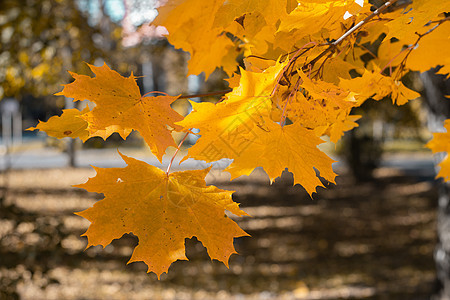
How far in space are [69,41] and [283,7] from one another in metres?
4.62

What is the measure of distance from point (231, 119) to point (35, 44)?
453cm

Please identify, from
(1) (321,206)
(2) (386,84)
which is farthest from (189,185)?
(1) (321,206)

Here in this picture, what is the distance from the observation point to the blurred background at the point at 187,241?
3744 millimetres

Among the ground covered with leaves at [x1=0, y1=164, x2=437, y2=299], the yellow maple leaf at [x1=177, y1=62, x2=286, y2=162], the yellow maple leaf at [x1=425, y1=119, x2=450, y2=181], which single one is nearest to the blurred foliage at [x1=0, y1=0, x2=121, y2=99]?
the ground covered with leaves at [x1=0, y1=164, x2=437, y2=299]

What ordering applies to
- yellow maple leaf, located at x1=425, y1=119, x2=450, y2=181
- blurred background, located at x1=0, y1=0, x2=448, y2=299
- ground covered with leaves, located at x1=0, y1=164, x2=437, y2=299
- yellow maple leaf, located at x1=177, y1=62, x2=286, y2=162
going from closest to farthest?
yellow maple leaf, located at x1=177, y1=62, x2=286, y2=162
yellow maple leaf, located at x1=425, y1=119, x2=450, y2=181
ground covered with leaves, located at x1=0, y1=164, x2=437, y2=299
blurred background, located at x1=0, y1=0, x2=448, y2=299

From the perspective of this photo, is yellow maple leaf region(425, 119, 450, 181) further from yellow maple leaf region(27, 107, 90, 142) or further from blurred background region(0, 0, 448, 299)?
yellow maple leaf region(27, 107, 90, 142)

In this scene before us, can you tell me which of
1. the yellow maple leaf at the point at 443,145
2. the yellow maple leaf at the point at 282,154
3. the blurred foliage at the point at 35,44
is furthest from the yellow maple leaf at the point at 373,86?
the blurred foliage at the point at 35,44

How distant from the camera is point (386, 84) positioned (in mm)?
989

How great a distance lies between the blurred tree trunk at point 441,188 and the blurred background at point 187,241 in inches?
2.9

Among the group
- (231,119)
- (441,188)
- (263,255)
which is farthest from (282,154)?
(263,255)

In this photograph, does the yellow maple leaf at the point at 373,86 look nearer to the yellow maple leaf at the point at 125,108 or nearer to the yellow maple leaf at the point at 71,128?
the yellow maple leaf at the point at 125,108

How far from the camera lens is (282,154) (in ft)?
2.62

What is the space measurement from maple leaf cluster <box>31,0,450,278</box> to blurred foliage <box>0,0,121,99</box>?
9.58ft

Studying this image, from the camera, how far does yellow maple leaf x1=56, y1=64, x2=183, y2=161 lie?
2.69 feet
